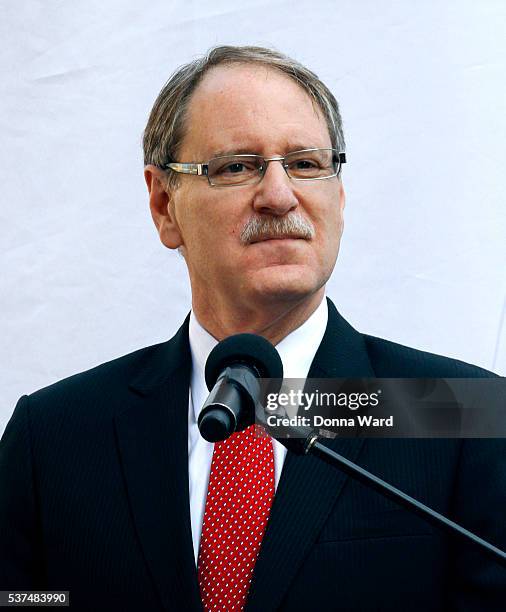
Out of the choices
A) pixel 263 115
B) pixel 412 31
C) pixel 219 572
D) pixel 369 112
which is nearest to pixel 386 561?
pixel 219 572

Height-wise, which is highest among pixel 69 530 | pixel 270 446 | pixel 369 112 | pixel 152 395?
pixel 369 112

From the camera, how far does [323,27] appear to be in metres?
2.71

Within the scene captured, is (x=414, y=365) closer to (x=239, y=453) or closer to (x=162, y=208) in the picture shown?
(x=239, y=453)

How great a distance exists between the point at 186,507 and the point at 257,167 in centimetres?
75

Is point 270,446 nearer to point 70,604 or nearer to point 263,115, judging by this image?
point 70,604

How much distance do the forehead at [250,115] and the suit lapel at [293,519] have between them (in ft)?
2.23

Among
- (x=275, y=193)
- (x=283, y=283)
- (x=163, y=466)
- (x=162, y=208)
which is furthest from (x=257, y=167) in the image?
(x=163, y=466)

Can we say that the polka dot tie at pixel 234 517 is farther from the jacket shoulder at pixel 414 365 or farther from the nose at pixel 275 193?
the nose at pixel 275 193

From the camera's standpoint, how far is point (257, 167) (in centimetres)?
223

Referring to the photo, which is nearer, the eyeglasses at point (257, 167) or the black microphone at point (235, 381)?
→ the black microphone at point (235, 381)

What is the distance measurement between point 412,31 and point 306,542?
4.60 ft

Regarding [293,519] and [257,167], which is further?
[257,167]

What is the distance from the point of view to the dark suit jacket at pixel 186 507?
1.99 metres

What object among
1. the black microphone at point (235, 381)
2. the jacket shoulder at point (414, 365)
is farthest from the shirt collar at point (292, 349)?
the black microphone at point (235, 381)
